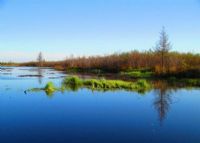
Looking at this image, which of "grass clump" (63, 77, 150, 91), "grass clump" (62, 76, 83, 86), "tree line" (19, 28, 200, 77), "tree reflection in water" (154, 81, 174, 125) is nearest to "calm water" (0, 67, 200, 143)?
"tree reflection in water" (154, 81, 174, 125)

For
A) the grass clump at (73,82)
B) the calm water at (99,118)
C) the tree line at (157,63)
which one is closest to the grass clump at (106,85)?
the grass clump at (73,82)

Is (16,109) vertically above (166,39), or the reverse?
(166,39)

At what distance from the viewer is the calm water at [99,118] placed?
8.98 m

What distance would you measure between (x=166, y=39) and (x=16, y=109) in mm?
26423

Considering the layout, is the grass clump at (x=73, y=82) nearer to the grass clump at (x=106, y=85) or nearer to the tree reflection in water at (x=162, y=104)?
the grass clump at (x=106, y=85)

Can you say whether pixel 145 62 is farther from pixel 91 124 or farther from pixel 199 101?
pixel 91 124

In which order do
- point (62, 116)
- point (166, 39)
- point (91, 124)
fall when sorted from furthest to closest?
point (166, 39) < point (62, 116) < point (91, 124)

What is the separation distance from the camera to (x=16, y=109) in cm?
1315

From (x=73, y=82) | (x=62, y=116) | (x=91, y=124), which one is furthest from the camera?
(x=73, y=82)

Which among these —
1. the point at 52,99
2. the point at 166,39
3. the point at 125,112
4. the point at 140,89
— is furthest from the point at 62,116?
the point at 166,39

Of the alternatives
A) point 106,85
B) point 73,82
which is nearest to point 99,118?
point 106,85

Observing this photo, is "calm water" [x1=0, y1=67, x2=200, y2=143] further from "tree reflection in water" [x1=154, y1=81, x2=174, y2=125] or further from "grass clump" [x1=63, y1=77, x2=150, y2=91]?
"grass clump" [x1=63, y1=77, x2=150, y2=91]

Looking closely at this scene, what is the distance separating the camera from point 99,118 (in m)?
11.5

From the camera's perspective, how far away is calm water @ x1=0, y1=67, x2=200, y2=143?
898 centimetres
